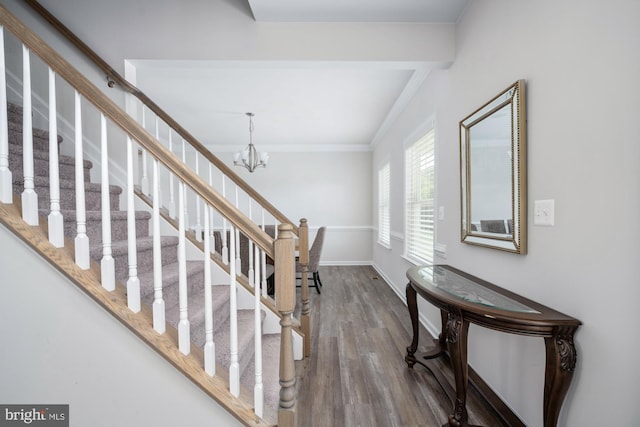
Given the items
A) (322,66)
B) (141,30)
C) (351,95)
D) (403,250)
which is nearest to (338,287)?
(403,250)

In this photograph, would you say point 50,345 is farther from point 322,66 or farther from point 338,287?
point 338,287

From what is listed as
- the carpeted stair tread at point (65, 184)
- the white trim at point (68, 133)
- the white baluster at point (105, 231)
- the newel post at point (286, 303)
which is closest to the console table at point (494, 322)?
the newel post at point (286, 303)

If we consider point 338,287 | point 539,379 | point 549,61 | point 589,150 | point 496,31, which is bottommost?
point 338,287

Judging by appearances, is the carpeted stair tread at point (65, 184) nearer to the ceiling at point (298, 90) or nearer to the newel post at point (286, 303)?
the ceiling at point (298, 90)

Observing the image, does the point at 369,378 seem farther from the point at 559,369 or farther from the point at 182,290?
the point at 182,290

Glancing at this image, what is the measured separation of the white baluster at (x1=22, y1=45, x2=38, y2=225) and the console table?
75.8 inches

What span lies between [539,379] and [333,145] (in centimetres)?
493

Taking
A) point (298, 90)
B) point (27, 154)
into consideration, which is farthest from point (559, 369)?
point (298, 90)

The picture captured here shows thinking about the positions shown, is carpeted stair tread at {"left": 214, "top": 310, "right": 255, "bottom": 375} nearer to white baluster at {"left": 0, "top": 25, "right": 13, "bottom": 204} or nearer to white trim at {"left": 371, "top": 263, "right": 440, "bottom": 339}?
white baluster at {"left": 0, "top": 25, "right": 13, "bottom": 204}

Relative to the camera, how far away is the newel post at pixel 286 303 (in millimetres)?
1094

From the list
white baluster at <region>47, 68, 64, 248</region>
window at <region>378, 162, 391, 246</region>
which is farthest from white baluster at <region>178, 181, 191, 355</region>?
window at <region>378, 162, 391, 246</region>

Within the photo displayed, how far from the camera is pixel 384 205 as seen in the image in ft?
15.9

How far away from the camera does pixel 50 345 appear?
114cm

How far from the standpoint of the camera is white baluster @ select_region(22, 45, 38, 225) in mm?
1092
